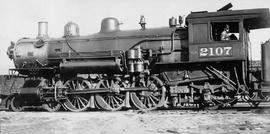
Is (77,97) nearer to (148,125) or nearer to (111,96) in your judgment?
(111,96)

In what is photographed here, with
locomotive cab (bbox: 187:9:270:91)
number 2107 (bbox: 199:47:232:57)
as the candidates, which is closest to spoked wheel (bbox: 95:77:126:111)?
locomotive cab (bbox: 187:9:270:91)

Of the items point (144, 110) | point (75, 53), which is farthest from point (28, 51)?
point (144, 110)

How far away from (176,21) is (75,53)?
4382 millimetres

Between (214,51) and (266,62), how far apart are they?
1.84 metres

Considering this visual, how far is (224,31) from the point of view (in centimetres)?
1362

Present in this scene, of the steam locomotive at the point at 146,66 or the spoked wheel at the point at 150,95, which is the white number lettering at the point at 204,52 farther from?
the spoked wheel at the point at 150,95

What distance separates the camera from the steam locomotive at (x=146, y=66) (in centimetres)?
1343

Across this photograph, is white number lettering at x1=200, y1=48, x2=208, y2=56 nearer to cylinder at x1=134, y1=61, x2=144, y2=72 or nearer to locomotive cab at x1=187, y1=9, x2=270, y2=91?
locomotive cab at x1=187, y1=9, x2=270, y2=91

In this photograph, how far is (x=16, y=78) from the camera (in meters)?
16.2

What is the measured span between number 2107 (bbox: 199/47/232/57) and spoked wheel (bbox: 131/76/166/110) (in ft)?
6.49

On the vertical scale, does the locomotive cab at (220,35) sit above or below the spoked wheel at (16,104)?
above

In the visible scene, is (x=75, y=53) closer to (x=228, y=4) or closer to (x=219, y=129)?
(x=228, y=4)

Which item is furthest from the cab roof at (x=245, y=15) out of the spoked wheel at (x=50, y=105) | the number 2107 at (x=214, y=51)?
the spoked wheel at (x=50, y=105)

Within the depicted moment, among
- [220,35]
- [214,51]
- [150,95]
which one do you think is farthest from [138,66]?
[220,35]
